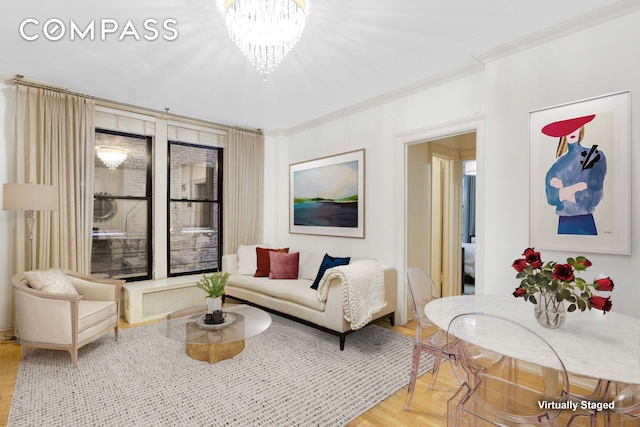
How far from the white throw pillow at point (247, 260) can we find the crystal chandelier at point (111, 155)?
2.00m

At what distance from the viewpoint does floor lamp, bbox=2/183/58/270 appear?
2.94m

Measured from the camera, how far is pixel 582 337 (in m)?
1.52

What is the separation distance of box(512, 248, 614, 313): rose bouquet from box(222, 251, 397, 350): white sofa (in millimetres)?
1703

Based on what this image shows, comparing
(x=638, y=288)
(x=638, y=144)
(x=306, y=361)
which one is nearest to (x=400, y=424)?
(x=306, y=361)

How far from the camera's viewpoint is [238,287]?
4328mm

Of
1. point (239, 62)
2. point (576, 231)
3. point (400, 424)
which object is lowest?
point (400, 424)

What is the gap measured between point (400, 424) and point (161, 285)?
332 centimetres

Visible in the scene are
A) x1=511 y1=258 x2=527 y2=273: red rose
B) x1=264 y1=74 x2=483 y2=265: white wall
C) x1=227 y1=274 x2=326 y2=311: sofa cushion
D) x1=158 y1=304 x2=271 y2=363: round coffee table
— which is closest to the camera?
x1=511 y1=258 x2=527 y2=273: red rose

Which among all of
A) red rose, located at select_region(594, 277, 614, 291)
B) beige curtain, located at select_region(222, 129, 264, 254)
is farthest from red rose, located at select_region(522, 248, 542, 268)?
beige curtain, located at select_region(222, 129, 264, 254)

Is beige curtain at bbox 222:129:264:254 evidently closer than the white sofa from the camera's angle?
No

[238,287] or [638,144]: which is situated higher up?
[638,144]

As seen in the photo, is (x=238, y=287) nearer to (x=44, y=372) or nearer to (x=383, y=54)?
(x=44, y=372)

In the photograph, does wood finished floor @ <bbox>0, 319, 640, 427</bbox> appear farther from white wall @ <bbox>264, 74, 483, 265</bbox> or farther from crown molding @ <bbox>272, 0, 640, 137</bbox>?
crown molding @ <bbox>272, 0, 640, 137</bbox>

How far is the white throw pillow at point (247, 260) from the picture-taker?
15.1ft
